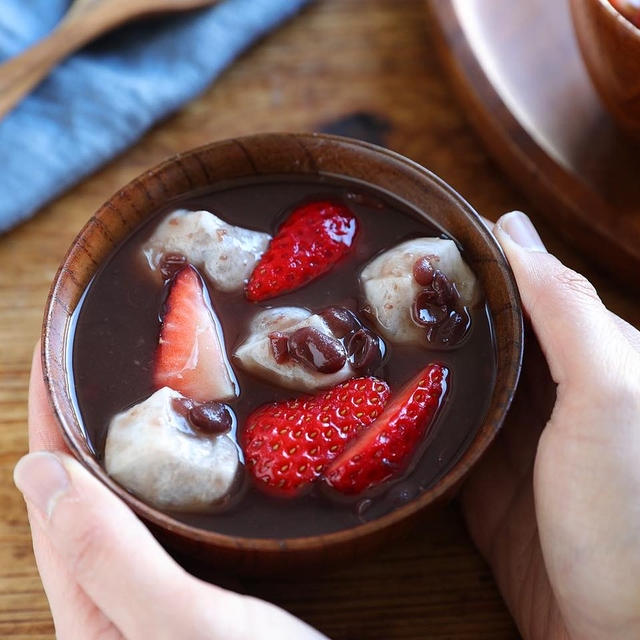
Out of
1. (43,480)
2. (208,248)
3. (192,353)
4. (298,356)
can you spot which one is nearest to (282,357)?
(298,356)

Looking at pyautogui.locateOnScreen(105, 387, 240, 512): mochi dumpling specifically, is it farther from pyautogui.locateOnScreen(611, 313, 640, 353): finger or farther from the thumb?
pyautogui.locateOnScreen(611, 313, 640, 353): finger

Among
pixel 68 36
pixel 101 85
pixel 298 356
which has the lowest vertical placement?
pixel 298 356

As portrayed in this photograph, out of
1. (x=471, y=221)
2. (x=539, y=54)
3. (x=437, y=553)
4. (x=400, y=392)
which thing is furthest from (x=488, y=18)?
(x=437, y=553)

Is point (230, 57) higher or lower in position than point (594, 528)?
higher

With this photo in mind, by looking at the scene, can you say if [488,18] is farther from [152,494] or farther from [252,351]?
[152,494]

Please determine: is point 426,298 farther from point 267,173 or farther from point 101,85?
point 101,85

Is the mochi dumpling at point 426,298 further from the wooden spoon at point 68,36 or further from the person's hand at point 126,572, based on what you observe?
the wooden spoon at point 68,36

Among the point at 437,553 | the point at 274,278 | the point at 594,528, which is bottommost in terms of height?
the point at 437,553
